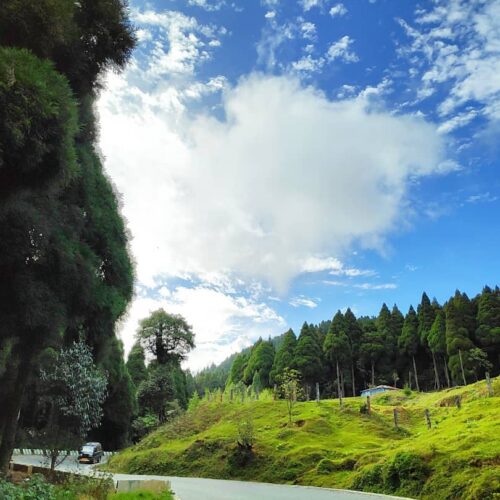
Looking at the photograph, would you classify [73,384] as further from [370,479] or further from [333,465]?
[370,479]

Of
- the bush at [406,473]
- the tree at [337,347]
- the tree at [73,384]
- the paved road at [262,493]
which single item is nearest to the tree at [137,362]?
the tree at [337,347]

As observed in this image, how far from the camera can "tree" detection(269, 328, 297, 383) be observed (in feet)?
199

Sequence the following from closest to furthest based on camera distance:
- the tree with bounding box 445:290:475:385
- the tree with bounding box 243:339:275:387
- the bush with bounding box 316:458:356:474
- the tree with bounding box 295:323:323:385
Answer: the bush with bounding box 316:458:356:474 → the tree with bounding box 445:290:475:385 → the tree with bounding box 295:323:323:385 → the tree with bounding box 243:339:275:387

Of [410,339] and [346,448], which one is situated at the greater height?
[410,339]

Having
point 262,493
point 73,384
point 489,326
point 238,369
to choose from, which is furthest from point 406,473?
point 238,369

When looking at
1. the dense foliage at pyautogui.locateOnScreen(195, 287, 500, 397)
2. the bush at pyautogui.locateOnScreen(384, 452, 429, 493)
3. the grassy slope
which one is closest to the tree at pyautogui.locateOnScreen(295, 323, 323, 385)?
the dense foliage at pyautogui.locateOnScreen(195, 287, 500, 397)

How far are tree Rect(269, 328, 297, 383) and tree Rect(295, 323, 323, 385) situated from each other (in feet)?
3.51

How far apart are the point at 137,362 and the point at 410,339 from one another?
110 ft

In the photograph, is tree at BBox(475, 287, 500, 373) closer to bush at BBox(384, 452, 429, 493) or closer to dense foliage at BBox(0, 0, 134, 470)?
bush at BBox(384, 452, 429, 493)

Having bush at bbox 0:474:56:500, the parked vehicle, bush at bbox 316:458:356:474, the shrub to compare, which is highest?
the parked vehicle

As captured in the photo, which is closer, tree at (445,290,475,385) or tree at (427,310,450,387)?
tree at (445,290,475,385)

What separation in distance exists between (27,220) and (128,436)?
3939 cm

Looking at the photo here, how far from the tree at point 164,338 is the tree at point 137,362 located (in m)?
0.83

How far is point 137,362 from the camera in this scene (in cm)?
5175
